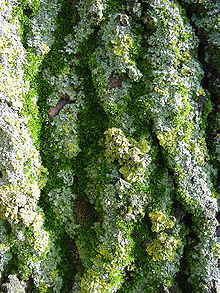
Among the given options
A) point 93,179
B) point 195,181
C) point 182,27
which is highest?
point 182,27

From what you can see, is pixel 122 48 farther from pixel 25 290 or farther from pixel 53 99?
pixel 25 290

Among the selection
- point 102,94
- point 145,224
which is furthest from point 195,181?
point 102,94

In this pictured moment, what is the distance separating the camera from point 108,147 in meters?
2.43

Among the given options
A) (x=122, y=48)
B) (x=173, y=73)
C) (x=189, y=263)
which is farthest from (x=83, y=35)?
(x=189, y=263)

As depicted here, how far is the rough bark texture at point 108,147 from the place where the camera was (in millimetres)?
2387

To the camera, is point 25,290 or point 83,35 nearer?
point 25,290

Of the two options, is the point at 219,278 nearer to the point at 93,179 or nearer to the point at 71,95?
the point at 93,179

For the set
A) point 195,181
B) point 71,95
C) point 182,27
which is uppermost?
point 182,27

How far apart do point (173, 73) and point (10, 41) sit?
4.65ft

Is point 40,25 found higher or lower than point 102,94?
higher

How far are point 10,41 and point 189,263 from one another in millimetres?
2438

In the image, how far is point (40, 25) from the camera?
101 inches

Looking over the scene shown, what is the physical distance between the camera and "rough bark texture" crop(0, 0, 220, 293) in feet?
7.83

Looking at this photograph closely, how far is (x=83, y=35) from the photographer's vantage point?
2.57m
